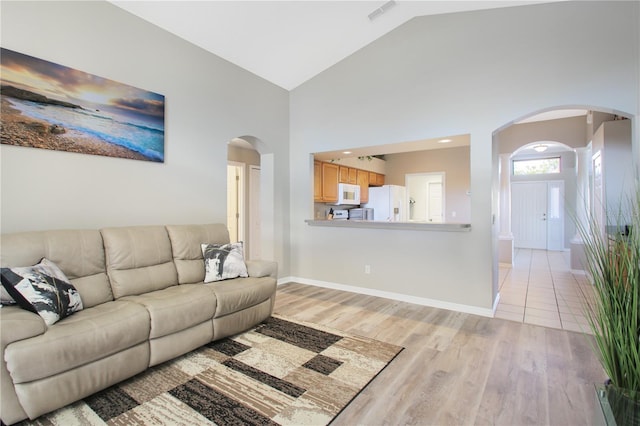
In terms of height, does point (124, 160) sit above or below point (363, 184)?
below

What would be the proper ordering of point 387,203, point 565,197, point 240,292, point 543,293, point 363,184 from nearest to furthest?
1. point 240,292
2. point 565,197
3. point 543,293
4. point 387,203
5. point 363,184

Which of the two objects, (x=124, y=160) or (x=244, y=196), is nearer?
(x=124, y=160)

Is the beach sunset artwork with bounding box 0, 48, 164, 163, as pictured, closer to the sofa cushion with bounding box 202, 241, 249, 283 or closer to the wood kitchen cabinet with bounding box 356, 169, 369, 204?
the sofa cushion with bounding box 202, 241, 249, 283

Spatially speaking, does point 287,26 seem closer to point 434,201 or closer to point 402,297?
point 402,297

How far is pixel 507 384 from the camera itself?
2.16 meters

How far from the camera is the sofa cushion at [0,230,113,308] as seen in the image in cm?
213

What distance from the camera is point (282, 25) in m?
3.62

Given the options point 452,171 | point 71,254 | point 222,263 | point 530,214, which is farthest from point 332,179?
point 530,214

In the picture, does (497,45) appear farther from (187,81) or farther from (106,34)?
(106,34)

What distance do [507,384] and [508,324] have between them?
1.29 metres

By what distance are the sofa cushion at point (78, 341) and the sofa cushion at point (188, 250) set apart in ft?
2.57

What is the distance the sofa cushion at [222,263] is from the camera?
3111mm

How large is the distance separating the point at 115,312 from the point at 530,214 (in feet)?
31.8

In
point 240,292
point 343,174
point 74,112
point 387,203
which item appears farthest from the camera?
point 387,203
